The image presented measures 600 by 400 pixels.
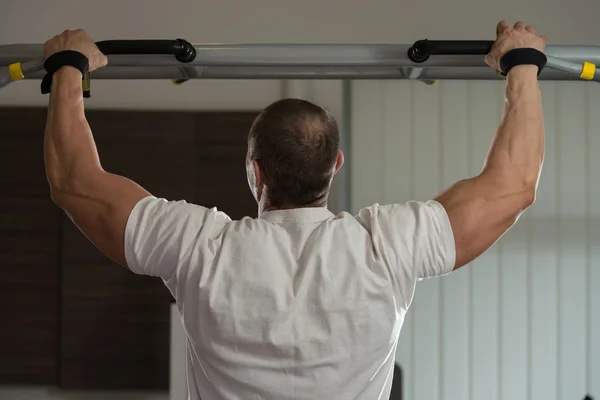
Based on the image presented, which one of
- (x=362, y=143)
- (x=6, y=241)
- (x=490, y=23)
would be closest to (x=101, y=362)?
(x=6, y=241)

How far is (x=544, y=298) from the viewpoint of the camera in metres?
3.42

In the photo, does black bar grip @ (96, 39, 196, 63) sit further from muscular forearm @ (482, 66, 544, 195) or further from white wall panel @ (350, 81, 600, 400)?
white wall panel @ (350, 81, 600, 400)

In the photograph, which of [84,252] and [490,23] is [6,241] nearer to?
[84,252]

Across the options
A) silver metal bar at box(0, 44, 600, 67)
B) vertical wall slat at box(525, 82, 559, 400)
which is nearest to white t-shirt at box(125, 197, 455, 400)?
silver metal bar at box(0, 44, 600, 67)

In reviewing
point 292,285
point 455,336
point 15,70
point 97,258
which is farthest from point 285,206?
point 97,258

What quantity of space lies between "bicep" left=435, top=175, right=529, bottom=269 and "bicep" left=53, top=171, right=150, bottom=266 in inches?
20.7

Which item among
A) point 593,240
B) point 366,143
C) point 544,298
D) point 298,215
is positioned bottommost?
point 544,298

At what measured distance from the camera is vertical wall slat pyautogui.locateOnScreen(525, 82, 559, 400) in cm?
341

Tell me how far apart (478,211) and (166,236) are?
1.71ft

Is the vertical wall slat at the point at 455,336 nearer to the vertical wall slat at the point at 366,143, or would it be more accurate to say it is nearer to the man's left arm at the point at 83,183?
the vertical wall slat at the point at 366,143

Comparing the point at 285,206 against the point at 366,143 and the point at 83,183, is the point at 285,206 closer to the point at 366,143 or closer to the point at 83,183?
the point at 83,183

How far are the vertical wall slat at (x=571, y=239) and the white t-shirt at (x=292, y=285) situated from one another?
2.66 metres

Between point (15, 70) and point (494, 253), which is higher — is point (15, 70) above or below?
above

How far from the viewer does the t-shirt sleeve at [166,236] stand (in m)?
1.06
